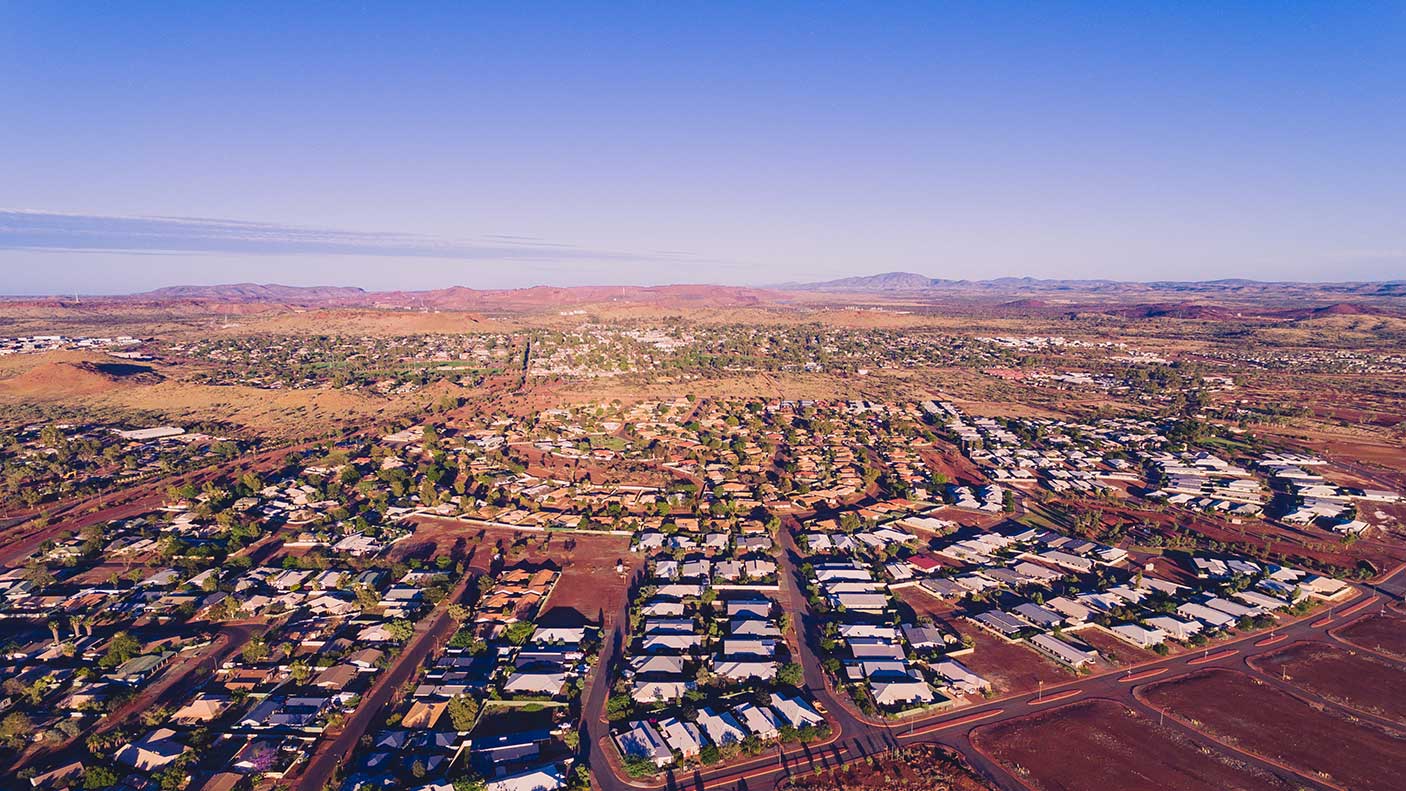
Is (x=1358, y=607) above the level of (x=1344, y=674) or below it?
above

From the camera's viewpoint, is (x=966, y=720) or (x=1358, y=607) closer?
(x=966, y=720)

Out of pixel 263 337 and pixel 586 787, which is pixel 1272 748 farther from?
pixel 263 337

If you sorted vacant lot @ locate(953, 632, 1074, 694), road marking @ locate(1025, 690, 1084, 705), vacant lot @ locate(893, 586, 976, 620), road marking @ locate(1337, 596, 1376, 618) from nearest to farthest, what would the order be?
road marking @ locate(1025, 690, 1084, 705)
vacant lot @ locate(953, 632, 1074, 694)
vacant lot @ locate(893, 586, 976, 620)
road marking @ locate(1337, 596, 1376, 618)

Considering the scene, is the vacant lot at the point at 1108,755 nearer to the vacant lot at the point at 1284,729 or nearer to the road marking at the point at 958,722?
the road marking at the point at 958,722

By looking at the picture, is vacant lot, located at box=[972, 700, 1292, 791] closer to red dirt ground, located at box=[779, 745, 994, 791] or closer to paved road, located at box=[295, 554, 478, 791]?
red dirt ground, located at box=[779, 745, 994, 791]

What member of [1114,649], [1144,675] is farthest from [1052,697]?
[1114,649]

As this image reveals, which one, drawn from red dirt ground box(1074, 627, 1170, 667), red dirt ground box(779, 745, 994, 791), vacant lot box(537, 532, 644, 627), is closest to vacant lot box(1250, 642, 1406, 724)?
red dirt ground box(1074, 627, 1170, 667)

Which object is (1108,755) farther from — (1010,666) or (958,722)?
(1010,666)
